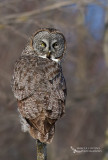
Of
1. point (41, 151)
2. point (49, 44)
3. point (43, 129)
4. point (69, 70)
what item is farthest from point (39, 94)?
point (69, 70)

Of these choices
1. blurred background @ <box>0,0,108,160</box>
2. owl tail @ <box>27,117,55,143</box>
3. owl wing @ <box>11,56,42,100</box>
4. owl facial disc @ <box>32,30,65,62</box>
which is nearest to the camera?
owl tail @ <box>27,117,55,143</box>

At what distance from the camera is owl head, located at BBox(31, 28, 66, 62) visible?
5848mm

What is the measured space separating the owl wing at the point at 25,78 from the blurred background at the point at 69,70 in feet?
3.15

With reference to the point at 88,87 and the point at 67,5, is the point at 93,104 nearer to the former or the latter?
the point at 88,87

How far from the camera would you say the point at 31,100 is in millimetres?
5137

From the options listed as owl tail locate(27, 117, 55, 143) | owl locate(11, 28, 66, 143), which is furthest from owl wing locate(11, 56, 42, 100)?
owl tail locate(27, 117, 55, 143)

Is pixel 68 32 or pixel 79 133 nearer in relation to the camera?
pixel 68 32

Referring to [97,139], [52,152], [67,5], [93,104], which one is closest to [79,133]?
[97,139]

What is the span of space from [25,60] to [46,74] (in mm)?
330

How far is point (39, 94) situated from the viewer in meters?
5.14

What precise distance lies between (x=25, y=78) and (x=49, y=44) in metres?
0.76

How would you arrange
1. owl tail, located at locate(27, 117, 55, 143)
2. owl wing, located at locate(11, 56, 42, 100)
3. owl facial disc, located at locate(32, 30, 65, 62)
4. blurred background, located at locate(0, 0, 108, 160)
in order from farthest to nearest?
blurred background, located at locate(0, 0, 108, 160)
owl facial disc, located at locate(32, 30, 65, 62)
owl wing, located at locate(11, 56, 42, 100)
owl tail, located at locate(27, 117, 55, 143)

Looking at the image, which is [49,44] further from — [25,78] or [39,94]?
[39,94]

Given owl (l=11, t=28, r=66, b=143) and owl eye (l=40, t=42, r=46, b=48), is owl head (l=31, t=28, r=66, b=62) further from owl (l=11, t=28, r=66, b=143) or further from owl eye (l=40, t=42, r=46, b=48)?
owl (l=11, t=28, r=66, b=143)
